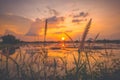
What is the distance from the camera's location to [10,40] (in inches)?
2395

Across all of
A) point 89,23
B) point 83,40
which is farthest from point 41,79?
point 89,23

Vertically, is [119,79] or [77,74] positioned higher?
[77,74]

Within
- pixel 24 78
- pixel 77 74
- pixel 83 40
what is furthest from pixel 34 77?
pixel 83 40

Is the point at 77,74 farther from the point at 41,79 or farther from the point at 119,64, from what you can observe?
the point at 119,64

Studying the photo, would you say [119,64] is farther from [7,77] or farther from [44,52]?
[7,77]

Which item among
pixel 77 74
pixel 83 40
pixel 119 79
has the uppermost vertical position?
pixel 83 40

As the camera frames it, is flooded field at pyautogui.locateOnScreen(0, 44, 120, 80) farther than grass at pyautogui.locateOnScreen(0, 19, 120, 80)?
Yes

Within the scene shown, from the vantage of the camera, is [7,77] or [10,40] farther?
[10,40]

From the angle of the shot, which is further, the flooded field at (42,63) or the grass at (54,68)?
the flooded field at (42,63)

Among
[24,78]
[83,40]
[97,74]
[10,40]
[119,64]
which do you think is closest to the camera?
[83,40]

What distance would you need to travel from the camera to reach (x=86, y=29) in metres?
5.20

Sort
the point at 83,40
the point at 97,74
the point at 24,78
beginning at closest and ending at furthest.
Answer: the point at 83,40 < the point at 24,78 < the point at 97,74

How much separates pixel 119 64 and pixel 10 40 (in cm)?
5080

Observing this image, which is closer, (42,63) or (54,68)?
(54,68)
